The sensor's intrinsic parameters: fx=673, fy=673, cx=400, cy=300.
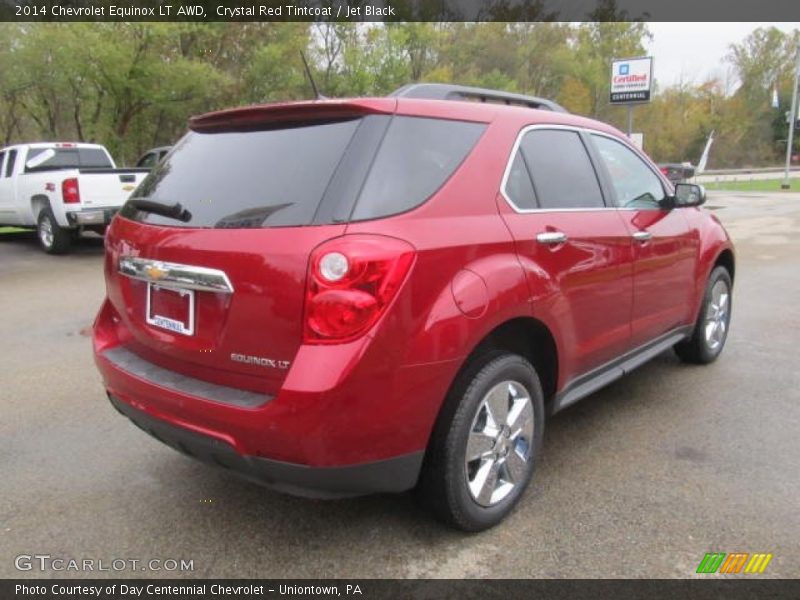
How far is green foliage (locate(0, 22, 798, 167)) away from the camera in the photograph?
21.8 meters

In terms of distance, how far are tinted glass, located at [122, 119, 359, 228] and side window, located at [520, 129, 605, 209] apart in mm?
1018

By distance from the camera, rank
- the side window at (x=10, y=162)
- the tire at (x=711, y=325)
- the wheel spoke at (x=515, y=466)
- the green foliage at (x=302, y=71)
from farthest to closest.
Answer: the green foliage at (x=302, y=71), the side window at (x=10, y=162), the tire at (x=711, y=325), the wheel spoke at (x=515, y=466)

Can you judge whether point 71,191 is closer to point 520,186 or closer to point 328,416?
point 520,186

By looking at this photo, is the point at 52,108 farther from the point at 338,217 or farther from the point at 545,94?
the point at 545,94

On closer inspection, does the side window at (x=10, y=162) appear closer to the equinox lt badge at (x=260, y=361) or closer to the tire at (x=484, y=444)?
the equinox lt badge at (x=260, y=361)

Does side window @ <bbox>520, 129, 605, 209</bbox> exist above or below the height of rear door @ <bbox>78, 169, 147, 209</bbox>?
above

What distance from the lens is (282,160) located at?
2621mm

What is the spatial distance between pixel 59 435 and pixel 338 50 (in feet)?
109

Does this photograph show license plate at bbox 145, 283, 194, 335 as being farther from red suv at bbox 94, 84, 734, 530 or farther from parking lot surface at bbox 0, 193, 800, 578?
parking lot surface at bbox 0, 193, 800, 578

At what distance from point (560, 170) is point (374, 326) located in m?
1.58

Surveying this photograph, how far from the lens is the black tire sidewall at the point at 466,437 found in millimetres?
2621

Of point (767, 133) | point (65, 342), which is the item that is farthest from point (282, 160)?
point (767, 133)

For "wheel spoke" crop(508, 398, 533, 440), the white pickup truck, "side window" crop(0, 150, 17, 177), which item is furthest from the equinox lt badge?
"side window" crop(0, 150, 17, 177)

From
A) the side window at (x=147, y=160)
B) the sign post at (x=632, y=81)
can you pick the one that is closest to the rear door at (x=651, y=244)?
the side window at (x=147, y=160)
